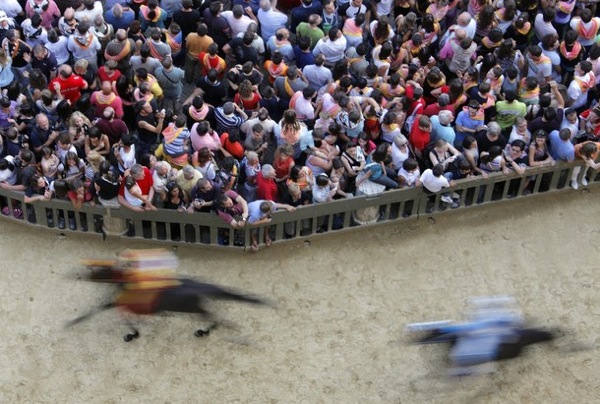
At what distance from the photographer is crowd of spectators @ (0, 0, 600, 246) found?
1403cm

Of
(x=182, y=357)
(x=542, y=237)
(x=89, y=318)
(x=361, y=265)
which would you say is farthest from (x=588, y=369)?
(x=89, y=318)

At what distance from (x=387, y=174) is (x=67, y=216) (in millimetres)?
4541

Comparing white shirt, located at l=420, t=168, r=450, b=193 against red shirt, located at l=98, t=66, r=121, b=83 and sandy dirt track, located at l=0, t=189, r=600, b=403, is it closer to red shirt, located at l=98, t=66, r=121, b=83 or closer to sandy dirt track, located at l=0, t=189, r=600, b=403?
sandy dirt track, located at l=0, t=189, r=600, b=403

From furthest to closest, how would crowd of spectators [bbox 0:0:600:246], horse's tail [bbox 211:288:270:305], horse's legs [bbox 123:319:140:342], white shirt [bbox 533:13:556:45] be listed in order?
white shirt [bbox 533:13:556:45] < crowd of spectators [bbox 0:0:600:246] < horse's legs [bbox 123:319:140:342] < horse's tail [bbox 211:288:270:305]

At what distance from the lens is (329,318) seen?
1378 centimetres

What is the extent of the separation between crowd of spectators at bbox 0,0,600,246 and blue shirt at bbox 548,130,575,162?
0.09 feet

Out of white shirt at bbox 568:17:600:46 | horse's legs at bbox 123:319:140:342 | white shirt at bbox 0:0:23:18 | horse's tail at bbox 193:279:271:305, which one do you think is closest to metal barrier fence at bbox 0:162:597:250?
horse's tail at bbox 193:279:271:305

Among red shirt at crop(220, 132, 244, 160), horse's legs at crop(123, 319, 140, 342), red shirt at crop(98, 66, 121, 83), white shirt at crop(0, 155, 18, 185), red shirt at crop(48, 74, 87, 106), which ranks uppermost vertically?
red shirt at crop(98, 66, 121, 83)

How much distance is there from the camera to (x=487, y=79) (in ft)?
50.5

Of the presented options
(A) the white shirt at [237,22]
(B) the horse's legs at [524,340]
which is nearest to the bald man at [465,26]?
(A) the white shirt at [237,22]

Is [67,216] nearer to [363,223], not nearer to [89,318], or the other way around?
[89,318]

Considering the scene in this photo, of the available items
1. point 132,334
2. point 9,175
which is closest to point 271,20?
point 9,175

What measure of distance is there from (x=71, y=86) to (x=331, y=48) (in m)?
3.96

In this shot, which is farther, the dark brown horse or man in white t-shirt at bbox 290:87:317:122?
man in white t-shirt at bbox 290:87:317:122
